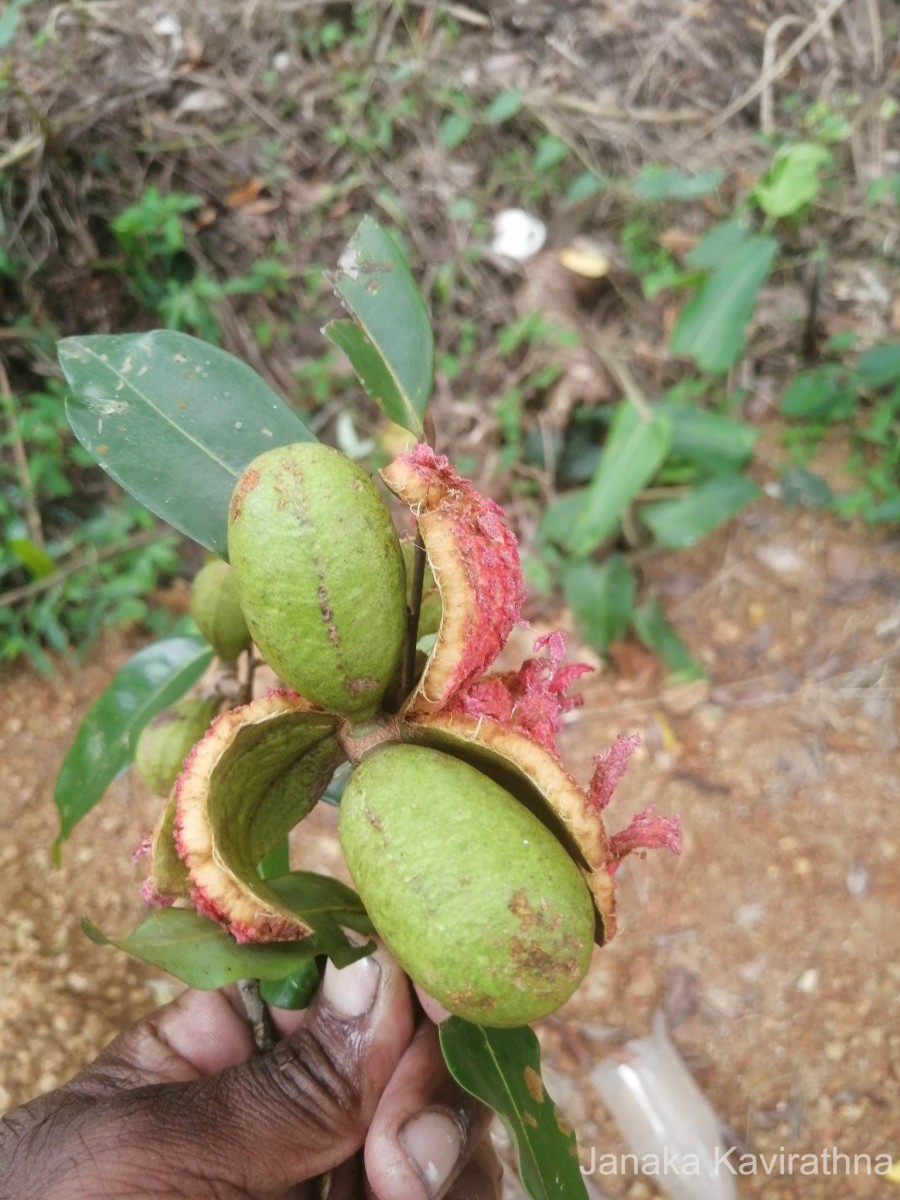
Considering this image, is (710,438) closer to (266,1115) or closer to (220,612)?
(220,612)

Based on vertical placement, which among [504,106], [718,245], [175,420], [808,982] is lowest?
[808,982]

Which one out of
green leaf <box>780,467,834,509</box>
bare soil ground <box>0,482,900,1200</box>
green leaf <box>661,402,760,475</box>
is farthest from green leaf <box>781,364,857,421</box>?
green leaf <box>661,402,760,475</box>

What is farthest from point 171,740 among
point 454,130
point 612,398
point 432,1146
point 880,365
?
point 454,130

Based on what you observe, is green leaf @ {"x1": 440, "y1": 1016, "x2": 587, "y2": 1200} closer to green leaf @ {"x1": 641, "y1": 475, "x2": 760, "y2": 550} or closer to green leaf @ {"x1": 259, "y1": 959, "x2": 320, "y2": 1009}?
green leaf @ {"x1": 259, "y1": 959, "x2": 320, "y2": 1009}

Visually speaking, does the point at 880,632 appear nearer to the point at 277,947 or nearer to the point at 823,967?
the point at 823,967

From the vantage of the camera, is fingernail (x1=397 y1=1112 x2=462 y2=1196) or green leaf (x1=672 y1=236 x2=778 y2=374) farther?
green leaf (x1=672 y1=236 x2=778 y2=374)

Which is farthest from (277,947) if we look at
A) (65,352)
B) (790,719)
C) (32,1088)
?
(790,719)

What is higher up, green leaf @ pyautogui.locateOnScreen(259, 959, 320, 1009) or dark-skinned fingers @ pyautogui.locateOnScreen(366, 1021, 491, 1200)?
green leaf @ pyautogui.locateOnScreen(259, 959, 320, 1009)
